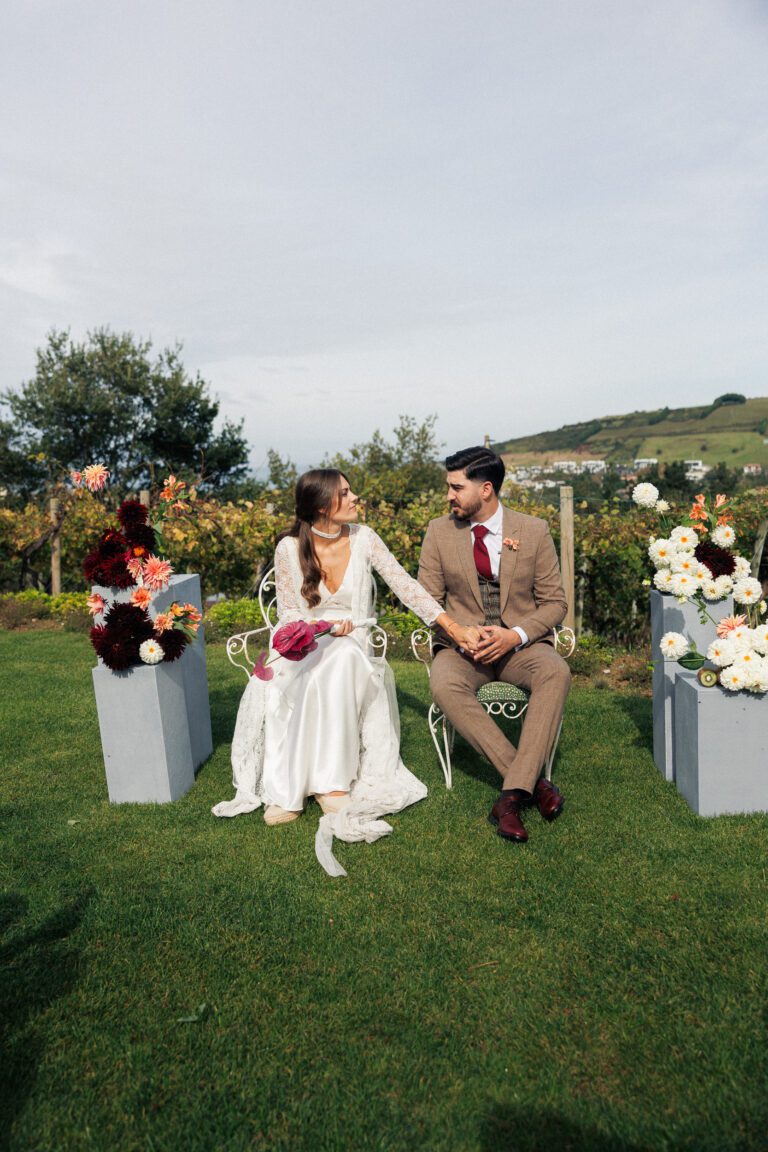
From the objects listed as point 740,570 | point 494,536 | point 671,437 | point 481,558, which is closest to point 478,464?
point 494,536

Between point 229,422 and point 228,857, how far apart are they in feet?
92.9

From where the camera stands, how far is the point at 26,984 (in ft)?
9.52

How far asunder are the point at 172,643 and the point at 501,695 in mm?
1763

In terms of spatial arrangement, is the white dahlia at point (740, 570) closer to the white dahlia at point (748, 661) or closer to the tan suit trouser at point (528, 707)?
the white dahlia at point (748, 661)

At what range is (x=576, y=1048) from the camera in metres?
2.50

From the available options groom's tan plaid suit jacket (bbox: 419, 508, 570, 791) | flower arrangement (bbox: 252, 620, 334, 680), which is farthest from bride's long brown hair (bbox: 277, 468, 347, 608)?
groom's tan plaid suit jacket (bbox: 419, 508, 570, 791)

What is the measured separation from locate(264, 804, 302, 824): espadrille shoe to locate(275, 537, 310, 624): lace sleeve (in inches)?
42.4

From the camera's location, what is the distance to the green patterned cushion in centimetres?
458

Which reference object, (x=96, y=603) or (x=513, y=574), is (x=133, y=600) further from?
(x=513, y=574)

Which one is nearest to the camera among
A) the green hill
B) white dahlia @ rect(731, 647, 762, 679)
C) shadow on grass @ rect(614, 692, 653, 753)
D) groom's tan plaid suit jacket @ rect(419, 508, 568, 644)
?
white dahlia @ rect(731, 647, 762, 679)

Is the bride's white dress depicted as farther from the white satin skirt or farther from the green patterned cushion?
the green patterned cushion

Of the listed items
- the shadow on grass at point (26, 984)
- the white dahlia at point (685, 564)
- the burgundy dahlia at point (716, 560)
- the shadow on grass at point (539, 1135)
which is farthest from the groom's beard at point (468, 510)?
the shadow on grass at point (539, 1135)

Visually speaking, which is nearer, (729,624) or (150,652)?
(729,624)

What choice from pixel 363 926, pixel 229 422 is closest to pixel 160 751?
pixel 363 926
